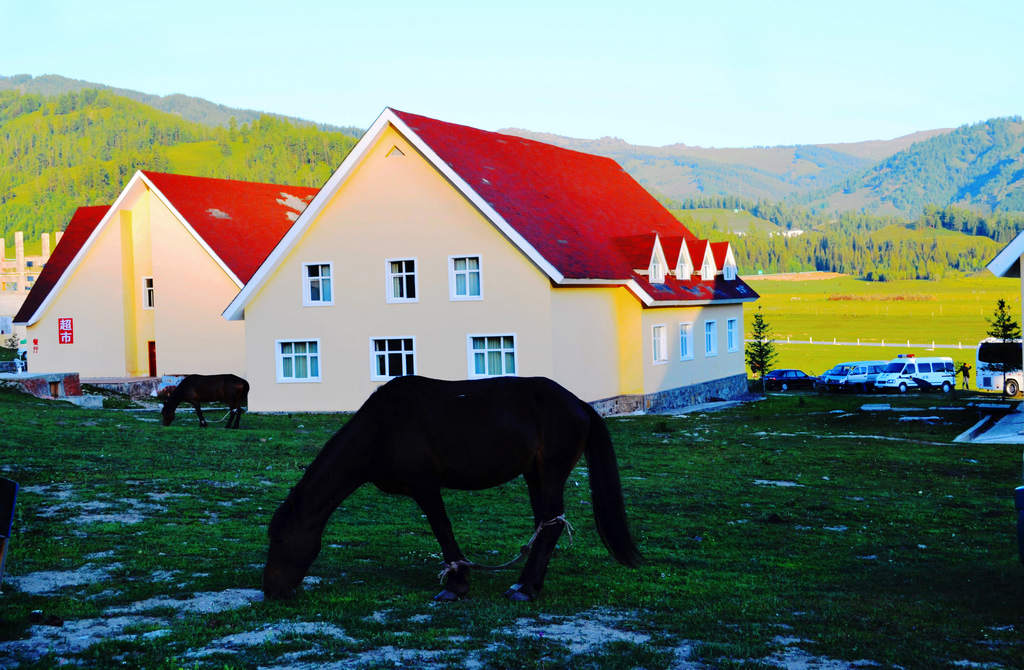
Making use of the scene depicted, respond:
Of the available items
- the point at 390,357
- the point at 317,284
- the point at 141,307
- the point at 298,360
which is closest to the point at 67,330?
the point at 141,307

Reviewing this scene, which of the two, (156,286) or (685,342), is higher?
(156,286)

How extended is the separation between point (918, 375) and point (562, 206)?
28.4 meters

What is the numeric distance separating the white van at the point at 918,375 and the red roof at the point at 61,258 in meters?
40.9

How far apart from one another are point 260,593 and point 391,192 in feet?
89.3

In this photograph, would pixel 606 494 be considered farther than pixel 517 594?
Yes

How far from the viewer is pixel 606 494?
10.7 metres

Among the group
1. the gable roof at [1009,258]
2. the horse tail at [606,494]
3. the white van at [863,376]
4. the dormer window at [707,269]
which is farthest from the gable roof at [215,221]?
the horse tail at [606,494]

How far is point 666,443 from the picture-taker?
26734 mm

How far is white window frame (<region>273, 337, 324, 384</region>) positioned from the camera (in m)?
38.0

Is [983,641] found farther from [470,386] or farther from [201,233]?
[201,233]

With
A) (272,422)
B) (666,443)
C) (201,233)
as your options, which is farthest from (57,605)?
(201,233)

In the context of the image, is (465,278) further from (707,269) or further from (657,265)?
(707,269)

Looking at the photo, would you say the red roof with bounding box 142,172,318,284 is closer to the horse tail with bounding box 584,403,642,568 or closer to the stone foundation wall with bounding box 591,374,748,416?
the stone foundation wall with bounding box 591,374,748,416

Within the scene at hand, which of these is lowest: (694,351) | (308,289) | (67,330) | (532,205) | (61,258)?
(694,351)
